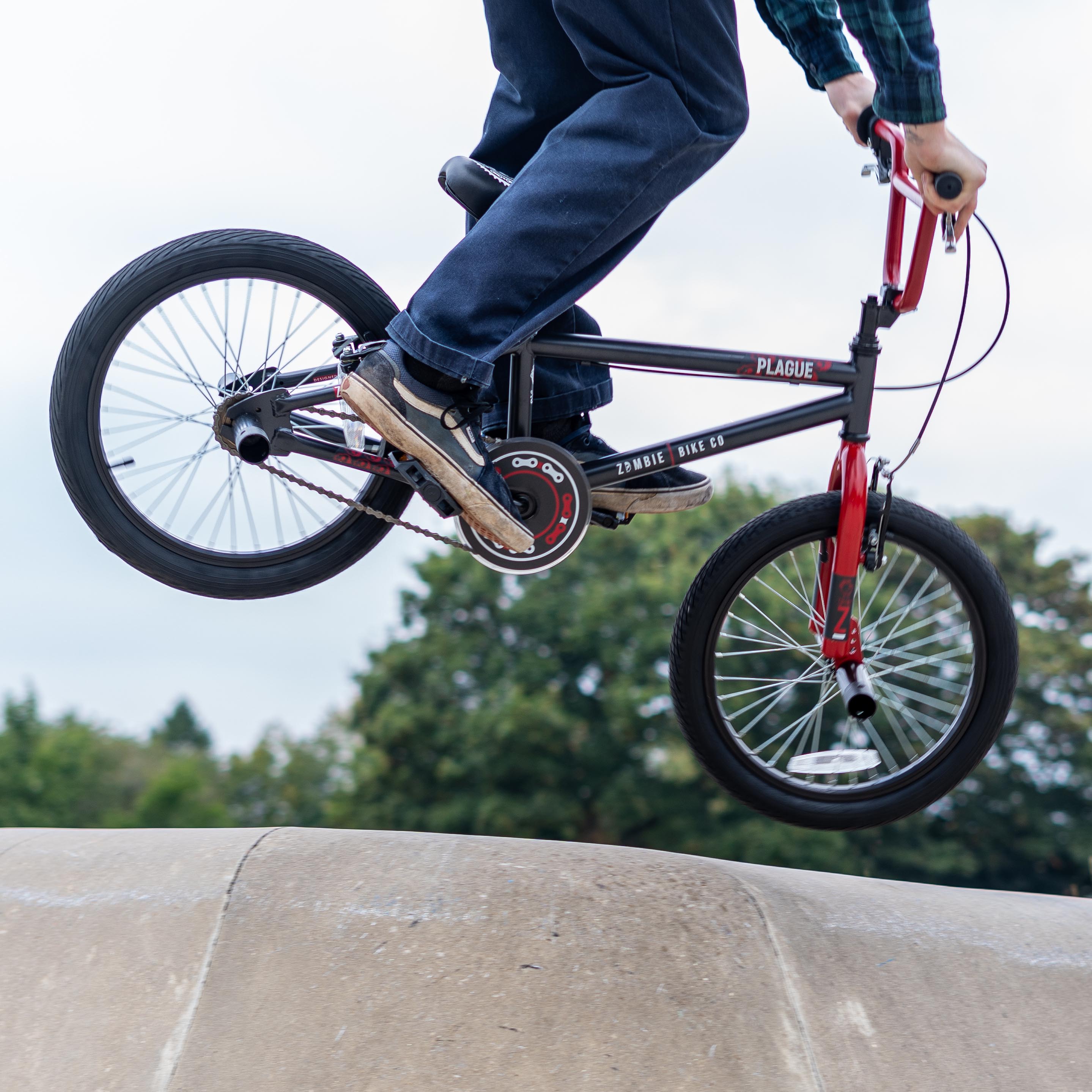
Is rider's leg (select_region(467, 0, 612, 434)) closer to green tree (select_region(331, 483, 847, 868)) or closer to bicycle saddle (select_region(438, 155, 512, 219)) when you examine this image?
bicycle saddle (select_region(438, 155, 512, 219))

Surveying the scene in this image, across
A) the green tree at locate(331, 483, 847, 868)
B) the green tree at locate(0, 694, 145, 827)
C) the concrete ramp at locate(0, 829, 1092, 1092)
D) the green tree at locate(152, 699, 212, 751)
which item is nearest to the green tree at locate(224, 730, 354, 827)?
the green tree at locate(0, 694, 145, 827)

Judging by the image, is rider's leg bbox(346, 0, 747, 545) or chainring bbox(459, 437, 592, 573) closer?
rider's leg bbox(346, 0, 747, 545)

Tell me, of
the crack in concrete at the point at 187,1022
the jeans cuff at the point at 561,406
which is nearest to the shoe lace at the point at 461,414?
the jeans cuff at the point at 561,406

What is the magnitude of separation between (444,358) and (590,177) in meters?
0.58

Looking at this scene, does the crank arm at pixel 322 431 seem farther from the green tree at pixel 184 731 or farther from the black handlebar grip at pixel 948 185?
the green tree at pixel 184 731

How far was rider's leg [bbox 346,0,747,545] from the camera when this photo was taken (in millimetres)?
2615

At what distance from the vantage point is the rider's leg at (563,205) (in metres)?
2.62

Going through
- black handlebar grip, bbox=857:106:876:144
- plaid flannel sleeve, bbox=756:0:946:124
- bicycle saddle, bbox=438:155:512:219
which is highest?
black handlebar grip, bbox=857:106:876:144

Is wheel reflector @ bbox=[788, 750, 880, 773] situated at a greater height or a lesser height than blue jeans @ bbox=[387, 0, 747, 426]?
lesser

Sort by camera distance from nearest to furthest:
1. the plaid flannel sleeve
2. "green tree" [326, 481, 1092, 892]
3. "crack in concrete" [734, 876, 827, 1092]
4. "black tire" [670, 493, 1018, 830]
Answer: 1. the plaid flannel sleeve
2. "crack in concrete" [734, 876, 827, 1092]
3. "black tire" [670, 493, 1018, 830]
4. "green tree" [326, 481, 1092, 892]

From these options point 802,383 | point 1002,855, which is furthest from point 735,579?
point 1002,855

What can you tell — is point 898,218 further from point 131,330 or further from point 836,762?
point 131,330

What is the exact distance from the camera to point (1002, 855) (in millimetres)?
30891

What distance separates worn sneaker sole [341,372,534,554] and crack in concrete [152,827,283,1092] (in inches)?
56.8
